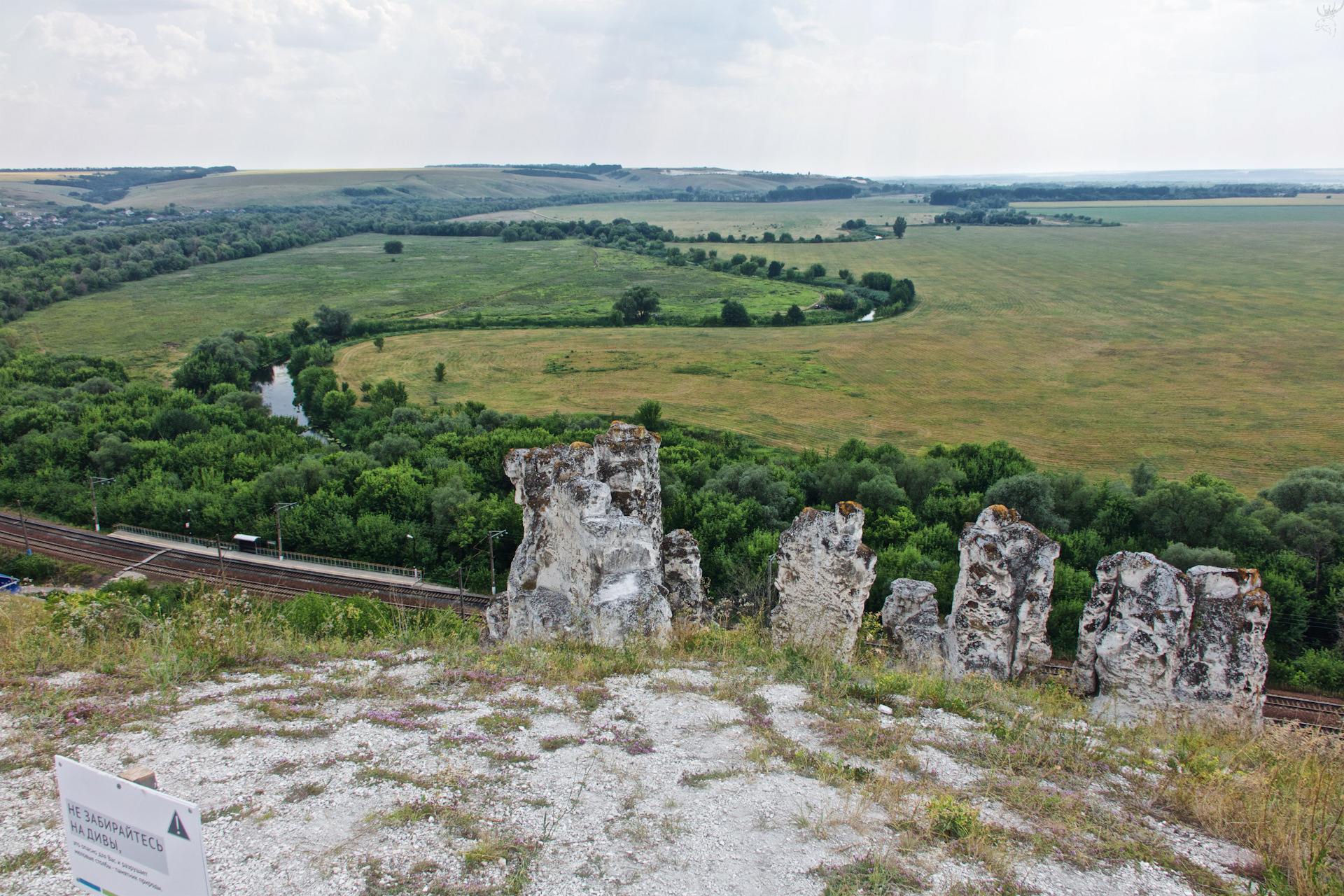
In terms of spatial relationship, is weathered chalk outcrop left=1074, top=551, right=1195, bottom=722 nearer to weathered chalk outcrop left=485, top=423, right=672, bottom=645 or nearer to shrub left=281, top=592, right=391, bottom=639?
weathered chalk outcrop left=485, top=423, right=672, bottom=645

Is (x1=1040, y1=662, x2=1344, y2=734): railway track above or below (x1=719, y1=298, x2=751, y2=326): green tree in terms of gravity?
below

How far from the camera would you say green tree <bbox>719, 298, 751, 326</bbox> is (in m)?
105

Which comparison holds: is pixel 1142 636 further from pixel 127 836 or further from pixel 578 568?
pixel 127 836

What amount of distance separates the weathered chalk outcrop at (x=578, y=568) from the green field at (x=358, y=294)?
3274 inches

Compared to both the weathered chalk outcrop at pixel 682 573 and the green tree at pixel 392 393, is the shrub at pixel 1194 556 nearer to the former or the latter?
the weathered chalk outcrop at pixel 682 573

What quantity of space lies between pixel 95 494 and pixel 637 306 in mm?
Result: 71642

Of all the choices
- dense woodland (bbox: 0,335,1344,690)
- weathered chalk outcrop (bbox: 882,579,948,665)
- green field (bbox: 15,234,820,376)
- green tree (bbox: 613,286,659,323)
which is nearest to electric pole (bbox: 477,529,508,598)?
dense woodland (bbox: 0,335,1344,690)

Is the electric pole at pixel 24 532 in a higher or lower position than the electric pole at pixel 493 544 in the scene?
lower

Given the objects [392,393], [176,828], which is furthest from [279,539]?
[176,828]

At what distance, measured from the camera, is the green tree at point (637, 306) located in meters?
107

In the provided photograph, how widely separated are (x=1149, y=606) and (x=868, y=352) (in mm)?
73070

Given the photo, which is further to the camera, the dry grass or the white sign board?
the dry grass

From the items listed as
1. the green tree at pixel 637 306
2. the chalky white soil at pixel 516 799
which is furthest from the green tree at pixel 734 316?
the chalky white soil at pixel 516 799

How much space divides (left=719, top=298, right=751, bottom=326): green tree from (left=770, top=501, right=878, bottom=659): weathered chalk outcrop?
85766 millimetres
